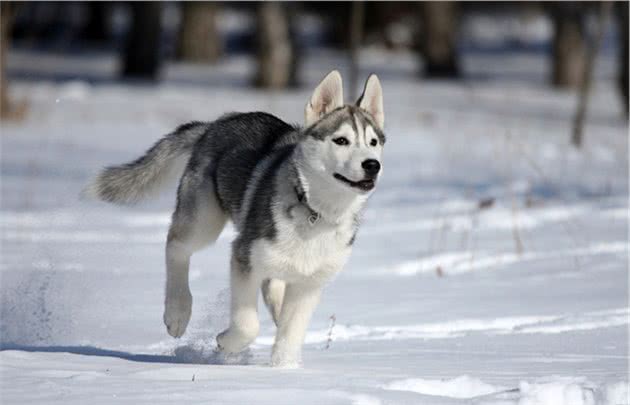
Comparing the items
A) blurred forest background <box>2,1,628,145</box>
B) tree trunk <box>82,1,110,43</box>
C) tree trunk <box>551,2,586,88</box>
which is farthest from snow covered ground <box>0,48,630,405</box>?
tree trunk <box>82,1,110,43</box>

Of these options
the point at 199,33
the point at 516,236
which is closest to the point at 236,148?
the point at 516,236

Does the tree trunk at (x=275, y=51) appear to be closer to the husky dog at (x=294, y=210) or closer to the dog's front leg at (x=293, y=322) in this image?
the husky dog at (x=294, y=210)

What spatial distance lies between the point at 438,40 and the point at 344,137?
21699 mm

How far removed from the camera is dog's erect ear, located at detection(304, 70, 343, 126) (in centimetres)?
559

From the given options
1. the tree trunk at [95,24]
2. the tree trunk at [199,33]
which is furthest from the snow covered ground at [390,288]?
the tree trunk at [95,24]

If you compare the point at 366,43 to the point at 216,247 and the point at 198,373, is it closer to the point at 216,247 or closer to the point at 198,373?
the point at 216,247

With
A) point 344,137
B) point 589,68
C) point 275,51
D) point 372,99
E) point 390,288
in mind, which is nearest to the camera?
point 344,137

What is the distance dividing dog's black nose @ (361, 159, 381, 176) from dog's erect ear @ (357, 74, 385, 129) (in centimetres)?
59

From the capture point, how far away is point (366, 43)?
36.6 meters

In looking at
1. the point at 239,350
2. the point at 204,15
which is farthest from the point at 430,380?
the point at 204,15

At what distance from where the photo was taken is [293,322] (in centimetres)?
560

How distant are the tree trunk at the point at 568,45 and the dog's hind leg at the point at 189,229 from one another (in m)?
19.5

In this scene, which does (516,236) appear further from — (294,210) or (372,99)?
(294,210)

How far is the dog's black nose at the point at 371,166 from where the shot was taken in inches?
203
